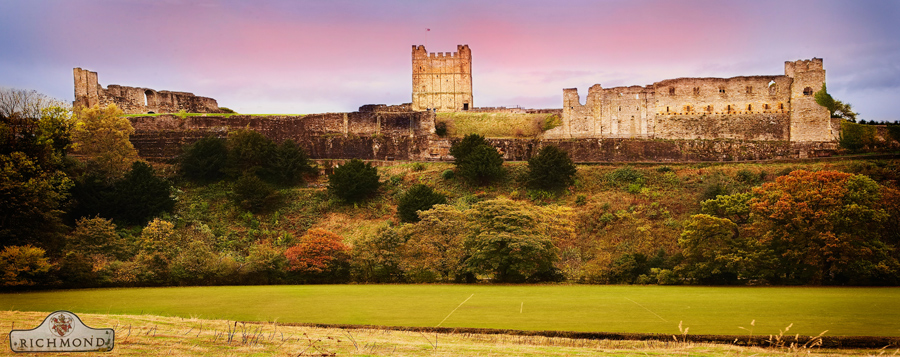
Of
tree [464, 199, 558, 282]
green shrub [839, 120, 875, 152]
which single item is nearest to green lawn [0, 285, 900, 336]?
tree [464, 199, 558, 282]

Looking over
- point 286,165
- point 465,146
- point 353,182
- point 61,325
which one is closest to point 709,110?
→ point 465,146

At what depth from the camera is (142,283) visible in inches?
1004

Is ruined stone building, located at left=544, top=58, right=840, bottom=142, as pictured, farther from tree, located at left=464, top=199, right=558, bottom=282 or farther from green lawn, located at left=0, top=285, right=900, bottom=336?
green lawn, located at left=0, top=285, right=900, bottom=336

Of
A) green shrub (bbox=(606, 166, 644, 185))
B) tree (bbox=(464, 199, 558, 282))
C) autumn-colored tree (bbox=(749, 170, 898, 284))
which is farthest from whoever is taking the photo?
green shrub (bbox=(606, 166, 644, 185))

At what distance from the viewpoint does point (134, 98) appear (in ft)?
155

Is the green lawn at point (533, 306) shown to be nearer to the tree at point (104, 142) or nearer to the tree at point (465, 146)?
the tree at point (104, 142)

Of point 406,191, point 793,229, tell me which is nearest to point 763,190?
point 793,229

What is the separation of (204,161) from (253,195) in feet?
14.8

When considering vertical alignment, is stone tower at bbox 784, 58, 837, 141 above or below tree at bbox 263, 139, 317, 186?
above

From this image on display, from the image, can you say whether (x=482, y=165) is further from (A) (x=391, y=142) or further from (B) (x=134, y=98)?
(B) (x=134, y=98)

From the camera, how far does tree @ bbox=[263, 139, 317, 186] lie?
38.8m

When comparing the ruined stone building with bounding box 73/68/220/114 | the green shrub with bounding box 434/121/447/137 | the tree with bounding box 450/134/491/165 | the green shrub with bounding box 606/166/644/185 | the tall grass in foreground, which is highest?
the ruined stone building with bounding box 73/68/220/114

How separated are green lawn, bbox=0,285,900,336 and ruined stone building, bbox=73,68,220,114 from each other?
2512 centimetres

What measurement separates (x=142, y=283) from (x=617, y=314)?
16.0 meters
